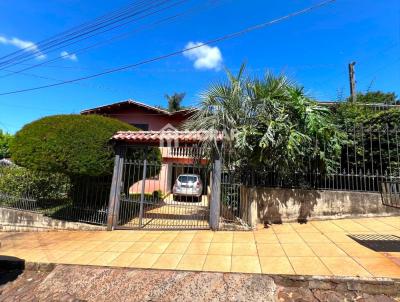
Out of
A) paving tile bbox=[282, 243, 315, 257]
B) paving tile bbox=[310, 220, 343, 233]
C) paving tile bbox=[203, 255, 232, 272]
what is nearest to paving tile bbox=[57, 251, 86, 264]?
paving tile bbox=[203, 255, 232, 272]

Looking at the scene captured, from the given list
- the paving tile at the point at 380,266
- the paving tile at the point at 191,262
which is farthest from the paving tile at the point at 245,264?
the paving tile at the point at 380,266

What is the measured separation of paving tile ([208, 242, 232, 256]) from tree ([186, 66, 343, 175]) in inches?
94.9

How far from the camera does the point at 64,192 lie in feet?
31.5

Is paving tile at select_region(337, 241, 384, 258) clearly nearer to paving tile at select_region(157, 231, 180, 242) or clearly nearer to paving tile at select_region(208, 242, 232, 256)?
paving tile at select_region(208, 242, 232, 256)

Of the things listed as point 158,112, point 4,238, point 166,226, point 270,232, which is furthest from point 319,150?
point 158,112

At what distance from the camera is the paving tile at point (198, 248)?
534cm

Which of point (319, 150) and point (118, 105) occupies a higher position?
point (118, 105)

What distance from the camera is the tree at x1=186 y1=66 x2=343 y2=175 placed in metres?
6.53

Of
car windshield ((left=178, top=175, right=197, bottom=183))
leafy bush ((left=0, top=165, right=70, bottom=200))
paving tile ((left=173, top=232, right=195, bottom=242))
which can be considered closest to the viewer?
paving tile ((left=173, top=232, right=195, bottom=242))

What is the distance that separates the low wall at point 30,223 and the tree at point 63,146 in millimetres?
1957

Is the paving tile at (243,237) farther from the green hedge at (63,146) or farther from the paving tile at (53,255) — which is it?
the green hedge at (63,146)

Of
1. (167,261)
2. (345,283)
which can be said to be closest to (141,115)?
(167,261)

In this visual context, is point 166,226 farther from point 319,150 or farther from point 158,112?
point 158,112

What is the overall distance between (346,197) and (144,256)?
5.61 meters
